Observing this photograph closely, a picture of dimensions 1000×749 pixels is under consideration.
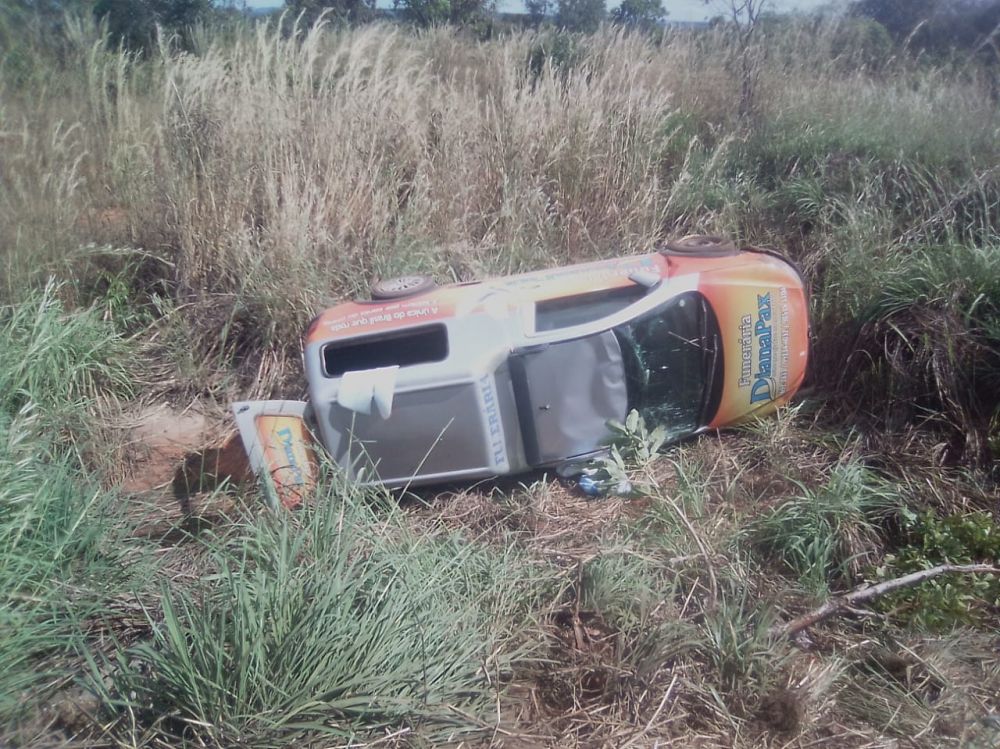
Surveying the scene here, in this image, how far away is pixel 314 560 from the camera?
291cm

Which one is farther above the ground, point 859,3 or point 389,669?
point 859,3

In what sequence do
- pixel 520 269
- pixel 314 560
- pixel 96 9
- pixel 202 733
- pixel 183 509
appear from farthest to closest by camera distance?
1. pixel 96 9
2. pixel 520 269
3. pixel 183 509
4. pixel 314 560
5. pixel 202 733

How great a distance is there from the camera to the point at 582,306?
396 centimetres

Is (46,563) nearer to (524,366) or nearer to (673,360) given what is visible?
(524,366)

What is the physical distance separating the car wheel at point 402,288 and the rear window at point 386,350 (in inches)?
9.2

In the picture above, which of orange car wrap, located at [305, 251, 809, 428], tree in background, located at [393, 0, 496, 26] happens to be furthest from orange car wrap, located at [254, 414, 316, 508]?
tree in background, located at [393, 0, 496, 26]

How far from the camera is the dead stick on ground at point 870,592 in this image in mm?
3096

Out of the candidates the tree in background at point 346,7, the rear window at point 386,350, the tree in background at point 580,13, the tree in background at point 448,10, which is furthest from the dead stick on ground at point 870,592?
the tree in background at point 448,10

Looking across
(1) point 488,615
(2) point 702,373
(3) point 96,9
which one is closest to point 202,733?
(1) point 488,615

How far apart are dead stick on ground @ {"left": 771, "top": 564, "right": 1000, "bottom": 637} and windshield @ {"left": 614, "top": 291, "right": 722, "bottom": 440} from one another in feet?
3.72

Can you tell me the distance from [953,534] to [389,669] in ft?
7.55

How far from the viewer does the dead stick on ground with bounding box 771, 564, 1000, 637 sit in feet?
10.2

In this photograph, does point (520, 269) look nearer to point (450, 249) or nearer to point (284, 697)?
point (450, 249)

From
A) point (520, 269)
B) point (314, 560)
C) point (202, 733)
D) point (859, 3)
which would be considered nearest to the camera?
point (202, 733)
